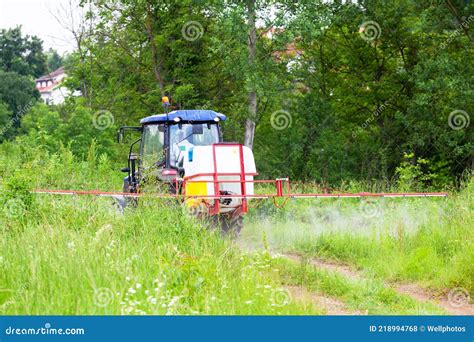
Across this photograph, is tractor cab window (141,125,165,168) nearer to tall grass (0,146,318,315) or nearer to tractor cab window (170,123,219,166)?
tractor cab window (170,123,219,166)

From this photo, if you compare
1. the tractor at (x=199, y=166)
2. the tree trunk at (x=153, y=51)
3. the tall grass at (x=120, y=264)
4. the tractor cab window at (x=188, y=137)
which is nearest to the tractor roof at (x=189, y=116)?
the tractor at (x=199, y=166)

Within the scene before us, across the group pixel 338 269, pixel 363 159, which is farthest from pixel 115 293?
pixel 363 159

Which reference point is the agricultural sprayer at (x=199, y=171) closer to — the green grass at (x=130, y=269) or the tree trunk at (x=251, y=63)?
the green grass at (x=130, y=269)

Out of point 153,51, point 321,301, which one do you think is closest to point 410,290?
point 321,301

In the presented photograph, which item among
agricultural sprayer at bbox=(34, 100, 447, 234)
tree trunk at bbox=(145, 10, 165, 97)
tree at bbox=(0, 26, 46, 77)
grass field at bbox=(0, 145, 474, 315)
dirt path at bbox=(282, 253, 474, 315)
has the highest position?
tree at bbox=(0, 26, 46, 77)

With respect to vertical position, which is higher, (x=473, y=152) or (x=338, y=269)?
(x=473, y=152)

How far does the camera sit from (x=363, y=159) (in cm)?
2470

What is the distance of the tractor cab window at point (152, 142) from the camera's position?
12.8m

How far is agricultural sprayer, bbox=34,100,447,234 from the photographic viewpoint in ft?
35.4

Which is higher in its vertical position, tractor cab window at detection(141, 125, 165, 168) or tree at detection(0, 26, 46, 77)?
tree at detection(0, 26, 46, 77)

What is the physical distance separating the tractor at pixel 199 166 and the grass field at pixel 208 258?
0.66 meters

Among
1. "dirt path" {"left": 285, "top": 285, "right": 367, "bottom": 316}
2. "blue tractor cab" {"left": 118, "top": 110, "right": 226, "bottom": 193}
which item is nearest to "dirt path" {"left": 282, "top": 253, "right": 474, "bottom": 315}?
"dirt path" {"left": 285, "top": 285, "right": 367, "bottom": 316}

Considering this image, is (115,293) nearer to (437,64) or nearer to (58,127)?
(437,64)

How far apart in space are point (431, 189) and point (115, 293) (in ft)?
51.0
